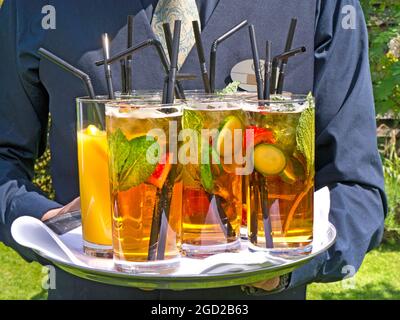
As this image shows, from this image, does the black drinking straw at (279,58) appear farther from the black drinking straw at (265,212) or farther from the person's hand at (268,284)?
the person's hand at (268,284)

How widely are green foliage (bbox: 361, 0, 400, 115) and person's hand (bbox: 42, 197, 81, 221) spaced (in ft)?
12.3

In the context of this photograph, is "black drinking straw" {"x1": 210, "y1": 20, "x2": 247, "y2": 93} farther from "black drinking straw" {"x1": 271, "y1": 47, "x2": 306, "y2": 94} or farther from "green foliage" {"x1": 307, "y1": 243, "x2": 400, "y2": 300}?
"green foliage" {"x1": 307, "y1": 243, "x2": 400, "y2": 300}

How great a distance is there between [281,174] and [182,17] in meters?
0.69

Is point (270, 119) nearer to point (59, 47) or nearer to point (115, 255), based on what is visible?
point (115, 255)

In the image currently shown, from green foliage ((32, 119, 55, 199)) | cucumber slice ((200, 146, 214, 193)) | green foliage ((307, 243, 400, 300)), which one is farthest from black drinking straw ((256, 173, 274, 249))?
green foliage ((32, 119, 55, 199))

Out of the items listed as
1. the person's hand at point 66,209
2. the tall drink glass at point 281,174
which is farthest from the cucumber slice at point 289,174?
the person's hand at point 66,209

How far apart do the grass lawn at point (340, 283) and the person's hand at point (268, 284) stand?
10.5ft

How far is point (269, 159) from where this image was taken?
4.61ft

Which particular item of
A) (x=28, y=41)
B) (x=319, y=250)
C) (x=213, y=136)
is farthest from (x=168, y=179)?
(x=28, y=41)

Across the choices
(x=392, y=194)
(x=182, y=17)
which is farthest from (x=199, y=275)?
(x=392, y=194)

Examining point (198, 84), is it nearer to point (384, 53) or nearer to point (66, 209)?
point (66, 209)

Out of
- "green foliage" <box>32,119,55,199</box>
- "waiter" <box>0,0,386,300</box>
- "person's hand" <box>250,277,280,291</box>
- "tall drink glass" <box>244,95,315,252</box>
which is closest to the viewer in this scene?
"tall drink glass" <box>244,95,315,252</box>

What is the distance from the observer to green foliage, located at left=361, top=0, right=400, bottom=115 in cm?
513
